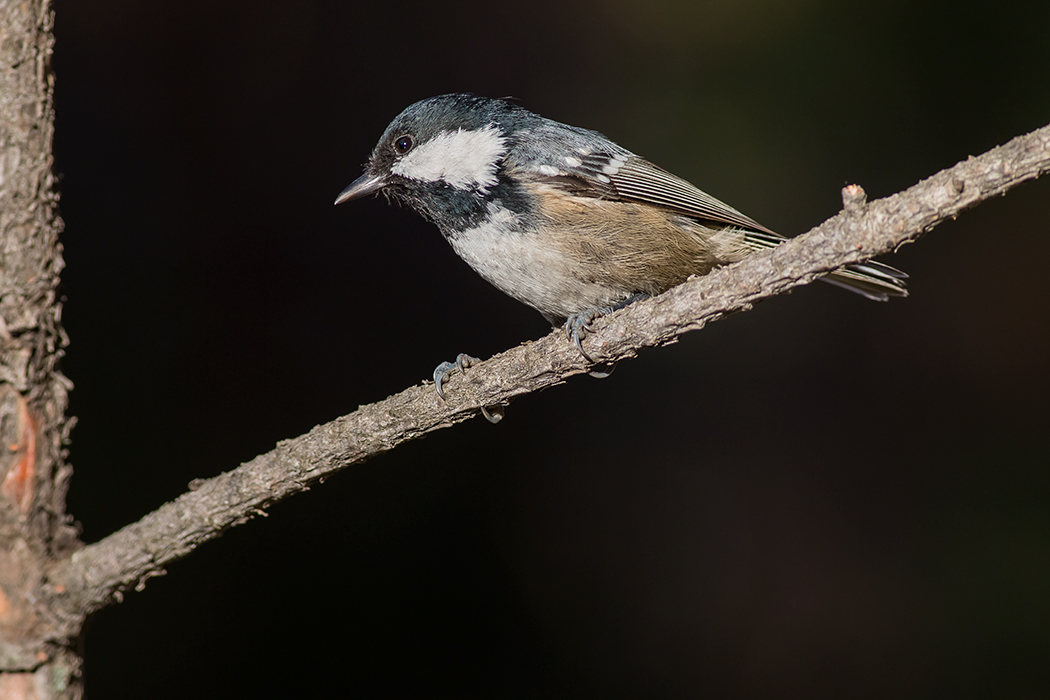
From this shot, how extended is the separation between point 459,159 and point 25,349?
3.90ft

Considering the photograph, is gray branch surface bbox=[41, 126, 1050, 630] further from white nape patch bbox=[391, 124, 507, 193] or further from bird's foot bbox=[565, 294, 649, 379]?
white nape patch bbox=[391, 124, 507, 193]

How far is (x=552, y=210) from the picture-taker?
220 centimetres

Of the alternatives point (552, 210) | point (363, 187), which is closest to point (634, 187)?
point (552, 210)

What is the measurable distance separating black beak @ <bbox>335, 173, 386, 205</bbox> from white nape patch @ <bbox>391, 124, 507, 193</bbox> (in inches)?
2.4

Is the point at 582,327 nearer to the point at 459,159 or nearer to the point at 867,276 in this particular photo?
the point at 459,159

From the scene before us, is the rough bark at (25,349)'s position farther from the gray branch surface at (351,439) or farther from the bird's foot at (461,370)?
the bird's foot at (461,370)

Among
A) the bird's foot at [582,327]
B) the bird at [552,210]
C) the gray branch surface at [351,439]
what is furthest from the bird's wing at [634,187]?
the gray branch surface at [351,439]

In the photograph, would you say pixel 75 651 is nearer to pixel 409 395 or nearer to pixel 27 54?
pixel 409 395

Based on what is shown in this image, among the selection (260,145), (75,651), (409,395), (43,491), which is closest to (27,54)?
(43,491)

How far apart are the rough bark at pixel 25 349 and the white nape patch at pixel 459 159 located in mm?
933

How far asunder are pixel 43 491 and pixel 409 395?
860 millimetres

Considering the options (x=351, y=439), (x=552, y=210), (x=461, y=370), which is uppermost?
(x=552, y=210)

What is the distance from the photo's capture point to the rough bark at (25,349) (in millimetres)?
1779

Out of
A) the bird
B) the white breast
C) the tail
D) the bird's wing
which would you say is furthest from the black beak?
the tail
